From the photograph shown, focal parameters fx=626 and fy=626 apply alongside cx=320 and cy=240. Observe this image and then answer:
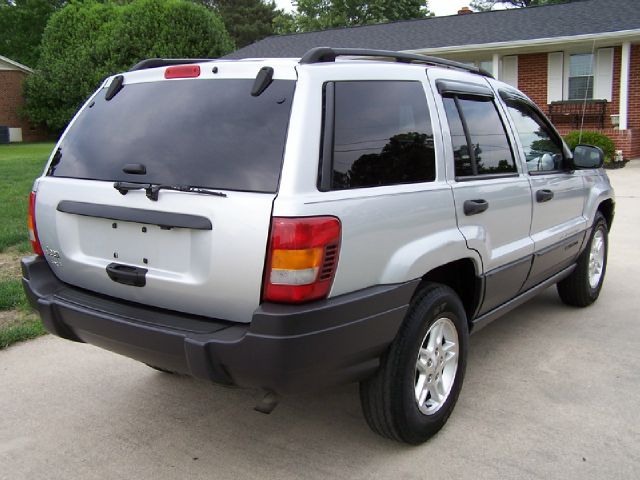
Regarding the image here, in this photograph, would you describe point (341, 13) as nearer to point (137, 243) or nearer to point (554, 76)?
point (554, 76)

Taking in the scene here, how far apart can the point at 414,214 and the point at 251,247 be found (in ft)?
2.74

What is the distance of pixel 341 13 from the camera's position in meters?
40.5

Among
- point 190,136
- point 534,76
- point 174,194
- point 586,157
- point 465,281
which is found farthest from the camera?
point 534,76

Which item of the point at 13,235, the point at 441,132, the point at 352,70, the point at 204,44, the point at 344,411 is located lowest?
the point at 344,411

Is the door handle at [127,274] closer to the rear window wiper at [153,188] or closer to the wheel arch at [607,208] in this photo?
the rear window wiper at [153,188]

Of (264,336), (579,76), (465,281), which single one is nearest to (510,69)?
(579,76)

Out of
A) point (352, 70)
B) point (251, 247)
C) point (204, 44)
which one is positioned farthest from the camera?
point (204, 44)

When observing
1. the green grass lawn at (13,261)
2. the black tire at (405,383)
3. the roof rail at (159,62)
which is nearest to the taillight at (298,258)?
the black tire at (405,383)

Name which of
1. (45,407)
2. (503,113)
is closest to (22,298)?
(45,407)

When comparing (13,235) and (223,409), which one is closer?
(223,409)

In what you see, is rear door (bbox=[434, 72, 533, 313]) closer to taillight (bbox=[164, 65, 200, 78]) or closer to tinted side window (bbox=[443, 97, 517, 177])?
tinted side window (bbox=[443, 97, 517, 177])

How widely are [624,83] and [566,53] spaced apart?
2.38 metres

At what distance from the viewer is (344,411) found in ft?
11.7

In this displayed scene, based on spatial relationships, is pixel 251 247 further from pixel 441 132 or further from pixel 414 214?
pixel 441 132
